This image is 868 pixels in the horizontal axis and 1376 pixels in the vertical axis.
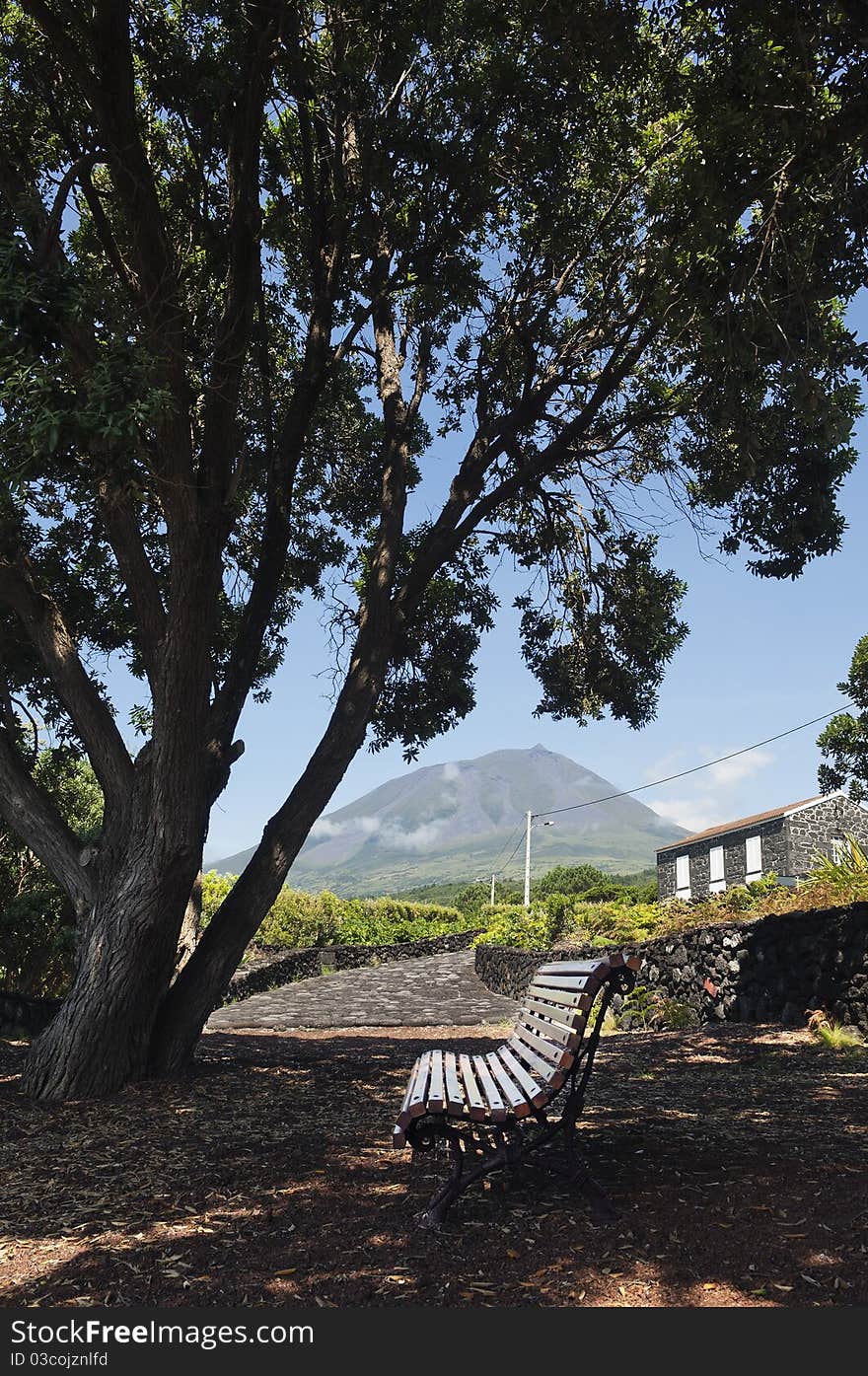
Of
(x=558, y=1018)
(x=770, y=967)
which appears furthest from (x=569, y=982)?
(x=770, y=967)

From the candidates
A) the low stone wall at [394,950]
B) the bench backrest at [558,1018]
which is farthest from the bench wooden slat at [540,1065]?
the low stone wall at [394,950]

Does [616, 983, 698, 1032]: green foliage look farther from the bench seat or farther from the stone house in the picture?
the stone house

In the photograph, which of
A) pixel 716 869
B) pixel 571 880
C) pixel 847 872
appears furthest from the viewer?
pixel 571 880

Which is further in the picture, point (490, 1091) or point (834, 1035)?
point (834, 1035)

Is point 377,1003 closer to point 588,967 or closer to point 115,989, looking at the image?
point 115,989

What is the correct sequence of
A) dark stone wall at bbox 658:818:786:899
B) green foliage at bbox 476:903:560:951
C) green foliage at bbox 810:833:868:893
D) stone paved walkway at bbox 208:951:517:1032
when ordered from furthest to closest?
dark stone wall at bbox 658:818:786:899
green foliage at bbox 476:903:560:951
stone paved walkway at bbox 208:951:517:1032
green foliage at bbox 810:833:868:893

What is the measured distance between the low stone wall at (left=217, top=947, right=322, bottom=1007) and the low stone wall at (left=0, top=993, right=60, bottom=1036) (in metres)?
6.85

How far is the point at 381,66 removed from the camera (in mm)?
8125

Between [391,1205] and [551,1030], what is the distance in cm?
101

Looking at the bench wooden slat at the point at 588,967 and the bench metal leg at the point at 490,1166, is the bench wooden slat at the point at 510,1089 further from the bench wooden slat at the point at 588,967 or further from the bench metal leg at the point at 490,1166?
the bench wooden slat at the point at 588,967

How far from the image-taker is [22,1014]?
9477 mm

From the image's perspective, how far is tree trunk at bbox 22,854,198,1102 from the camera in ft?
20.9

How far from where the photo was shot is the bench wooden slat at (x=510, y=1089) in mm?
3574

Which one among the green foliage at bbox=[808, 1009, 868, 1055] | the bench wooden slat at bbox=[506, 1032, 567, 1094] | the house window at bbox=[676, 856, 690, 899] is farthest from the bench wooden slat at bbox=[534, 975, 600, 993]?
the house window at bbox=[676, 856, 690, 899]
